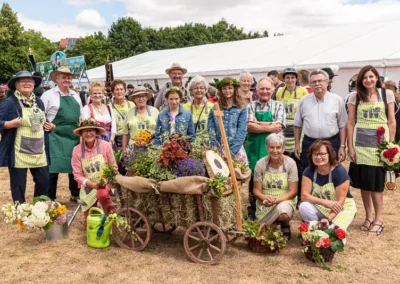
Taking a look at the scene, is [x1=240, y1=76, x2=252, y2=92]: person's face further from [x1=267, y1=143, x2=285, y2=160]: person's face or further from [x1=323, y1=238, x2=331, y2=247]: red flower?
[x1=323, y1=238, x2=331, y2=247]: red flower

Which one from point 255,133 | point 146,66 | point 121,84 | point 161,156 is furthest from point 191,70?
point 161,156

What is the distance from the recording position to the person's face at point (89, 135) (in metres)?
4.99

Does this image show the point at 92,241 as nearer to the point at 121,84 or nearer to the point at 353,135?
the point at 121,84

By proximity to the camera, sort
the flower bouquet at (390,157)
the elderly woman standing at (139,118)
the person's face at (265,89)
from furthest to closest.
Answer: the elderly woman standing at (139,118) < the person's face at (265,89) < the flower bouquet at (390,157)

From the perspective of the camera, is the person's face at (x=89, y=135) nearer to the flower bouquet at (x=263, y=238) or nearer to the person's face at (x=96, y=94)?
the person's face at (x=96, y=94)

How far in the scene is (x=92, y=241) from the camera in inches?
177

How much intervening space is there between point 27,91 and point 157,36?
140ft

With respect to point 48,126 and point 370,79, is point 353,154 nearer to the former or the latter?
point 370,79

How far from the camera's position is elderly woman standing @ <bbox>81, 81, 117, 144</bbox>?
5.62 m

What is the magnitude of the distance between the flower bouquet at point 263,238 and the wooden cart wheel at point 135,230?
1027 millimetres

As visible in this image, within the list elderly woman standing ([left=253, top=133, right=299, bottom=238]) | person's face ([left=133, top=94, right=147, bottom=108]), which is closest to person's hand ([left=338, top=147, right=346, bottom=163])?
elderly woman standing ([left=253, top=133, right=299, bottom=238])

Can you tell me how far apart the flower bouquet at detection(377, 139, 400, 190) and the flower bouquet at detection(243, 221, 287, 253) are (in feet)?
4.72

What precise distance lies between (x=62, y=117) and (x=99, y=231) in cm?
192

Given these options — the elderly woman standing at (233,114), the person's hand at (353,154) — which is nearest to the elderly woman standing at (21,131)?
the elderly woman standing at (233,114)
